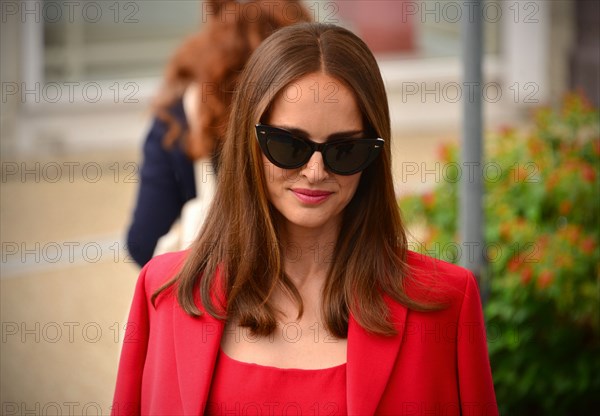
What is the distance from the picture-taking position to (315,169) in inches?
94.1

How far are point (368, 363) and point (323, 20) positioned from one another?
9.72 metres

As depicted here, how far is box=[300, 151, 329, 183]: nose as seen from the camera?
2.39m

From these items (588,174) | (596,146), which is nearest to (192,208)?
(588,174)

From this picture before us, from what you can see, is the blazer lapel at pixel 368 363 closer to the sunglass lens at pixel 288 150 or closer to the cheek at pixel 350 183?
the cheek at pixel 350 183

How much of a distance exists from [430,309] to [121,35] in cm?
1076

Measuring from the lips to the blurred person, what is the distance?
3.52 ft

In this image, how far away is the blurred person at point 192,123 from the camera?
3.62m

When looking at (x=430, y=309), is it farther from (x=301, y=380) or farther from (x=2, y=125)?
(x=2, y=125)

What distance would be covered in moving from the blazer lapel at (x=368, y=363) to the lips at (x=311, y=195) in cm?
31

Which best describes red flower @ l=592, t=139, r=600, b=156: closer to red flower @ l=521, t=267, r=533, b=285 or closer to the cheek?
red flower @ l=521, t=267, r=533, b=285

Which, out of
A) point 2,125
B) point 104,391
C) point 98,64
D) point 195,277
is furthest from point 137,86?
point 195,277

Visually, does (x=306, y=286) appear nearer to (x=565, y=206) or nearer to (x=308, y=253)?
(x=308, y=253)

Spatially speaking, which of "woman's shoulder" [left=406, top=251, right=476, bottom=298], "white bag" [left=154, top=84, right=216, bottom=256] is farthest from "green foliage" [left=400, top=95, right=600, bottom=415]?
"woman's shoulder" [left=406, top=251, right=476, bottom=298]

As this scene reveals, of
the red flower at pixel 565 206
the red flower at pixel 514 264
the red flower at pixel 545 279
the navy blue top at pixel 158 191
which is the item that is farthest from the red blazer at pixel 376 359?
the red flower at pixel 565 206
